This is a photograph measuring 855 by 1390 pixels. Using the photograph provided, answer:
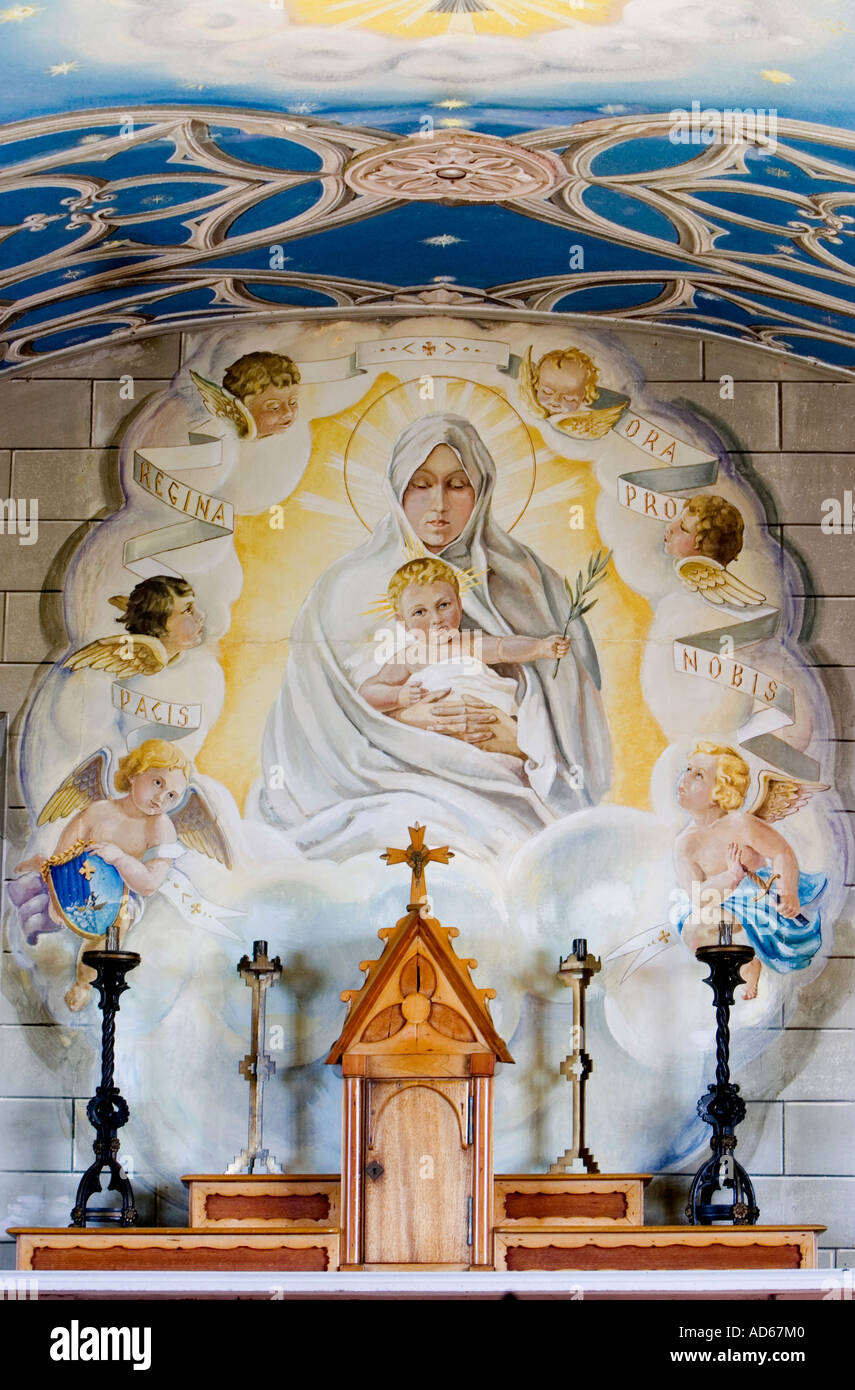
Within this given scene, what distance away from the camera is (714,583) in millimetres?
8516

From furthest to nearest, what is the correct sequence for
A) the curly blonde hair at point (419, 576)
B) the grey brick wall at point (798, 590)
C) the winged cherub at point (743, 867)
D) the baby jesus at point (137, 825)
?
the curly blonde hair at point (419, 576), the baby jesus at point (137, 825), the winged cherub at point (743, 867), the grey brick wall at point (798, 590)

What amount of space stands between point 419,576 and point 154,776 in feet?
4.50

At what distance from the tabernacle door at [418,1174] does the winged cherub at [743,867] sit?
1455 millimetres

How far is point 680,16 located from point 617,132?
727mm

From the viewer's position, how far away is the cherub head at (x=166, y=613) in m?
8.48

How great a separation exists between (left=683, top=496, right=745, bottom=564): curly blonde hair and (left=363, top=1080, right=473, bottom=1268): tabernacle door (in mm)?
2623

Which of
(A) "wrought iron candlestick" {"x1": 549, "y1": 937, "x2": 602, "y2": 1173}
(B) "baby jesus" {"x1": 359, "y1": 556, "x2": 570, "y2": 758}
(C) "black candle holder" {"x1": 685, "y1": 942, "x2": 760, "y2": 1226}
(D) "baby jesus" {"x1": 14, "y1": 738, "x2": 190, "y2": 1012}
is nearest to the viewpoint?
(C) "black candle holder" {"x1": 685, "y1": 942, "x2": 760, "y2": 1226}

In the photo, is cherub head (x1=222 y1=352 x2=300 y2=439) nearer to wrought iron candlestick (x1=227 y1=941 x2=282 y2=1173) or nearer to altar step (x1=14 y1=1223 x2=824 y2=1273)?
wrought iron candlestick (x1=227 y1=941 x2=282 y2=1173)

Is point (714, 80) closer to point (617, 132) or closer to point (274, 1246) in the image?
point (617, 132)

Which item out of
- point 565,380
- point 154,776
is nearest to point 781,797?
point 565,380

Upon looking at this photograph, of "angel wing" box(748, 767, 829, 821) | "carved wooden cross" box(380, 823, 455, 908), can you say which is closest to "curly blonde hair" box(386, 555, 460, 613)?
"carved wooden cross" box(380, 823, 455, 908)

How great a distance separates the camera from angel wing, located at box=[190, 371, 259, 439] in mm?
8695

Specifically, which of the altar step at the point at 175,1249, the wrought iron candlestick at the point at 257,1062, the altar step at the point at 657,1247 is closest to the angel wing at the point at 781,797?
the altar step at the point at 657,1247

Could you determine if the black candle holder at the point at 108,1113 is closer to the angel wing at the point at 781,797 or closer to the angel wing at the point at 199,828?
the angel wing at the point at 199,828
